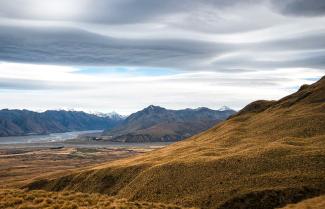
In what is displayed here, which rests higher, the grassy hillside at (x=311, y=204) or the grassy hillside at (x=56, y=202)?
the grassy hillside at (x=56, y=202)

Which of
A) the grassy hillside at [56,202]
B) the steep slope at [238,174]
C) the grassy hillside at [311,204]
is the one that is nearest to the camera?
the grassy hillside at [56,202]

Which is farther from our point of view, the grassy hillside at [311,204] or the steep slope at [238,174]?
the steep slope at [238,174]

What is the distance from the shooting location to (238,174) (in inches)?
2574

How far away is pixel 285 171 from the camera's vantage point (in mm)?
62875

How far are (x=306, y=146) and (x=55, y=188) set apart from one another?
53.4 m

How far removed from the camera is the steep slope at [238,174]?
5681 centimetres

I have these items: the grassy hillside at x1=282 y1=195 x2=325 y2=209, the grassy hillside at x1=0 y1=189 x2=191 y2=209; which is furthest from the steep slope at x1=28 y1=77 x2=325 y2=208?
the grassy hillside at x1=0 y1=189 x2=191 y2=209

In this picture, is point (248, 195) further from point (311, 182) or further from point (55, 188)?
point (55, 188)

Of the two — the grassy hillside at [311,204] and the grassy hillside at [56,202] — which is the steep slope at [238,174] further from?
the grassy hillside at [56,202]

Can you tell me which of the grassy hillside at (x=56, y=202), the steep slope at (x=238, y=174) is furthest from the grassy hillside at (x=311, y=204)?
the grassy hillside at (x=56, y=202)

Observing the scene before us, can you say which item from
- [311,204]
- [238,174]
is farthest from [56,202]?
[238,174]

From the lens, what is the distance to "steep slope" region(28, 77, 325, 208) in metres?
56.8

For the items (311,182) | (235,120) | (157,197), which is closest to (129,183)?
(157,197)

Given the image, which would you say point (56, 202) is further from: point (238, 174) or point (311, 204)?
point (238, 174)
